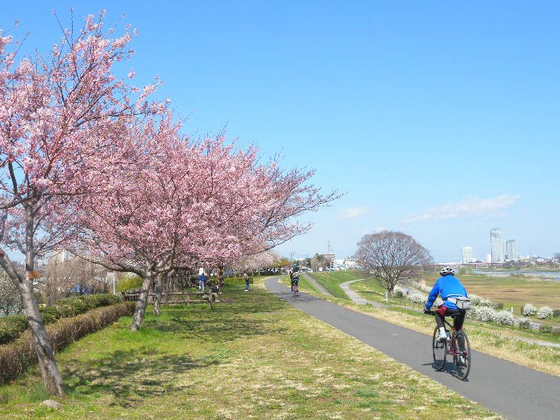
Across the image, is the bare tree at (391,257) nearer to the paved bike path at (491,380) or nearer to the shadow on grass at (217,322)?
the shadow on grass at (217,322)

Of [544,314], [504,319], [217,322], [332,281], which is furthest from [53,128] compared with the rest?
[332,281]

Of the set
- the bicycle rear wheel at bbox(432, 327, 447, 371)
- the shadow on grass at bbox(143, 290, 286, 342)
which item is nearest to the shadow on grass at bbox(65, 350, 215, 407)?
the shadow on grass at bbox(143, 290, 286, 342)

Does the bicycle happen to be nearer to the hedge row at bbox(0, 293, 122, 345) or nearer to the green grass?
the hedge row at bbox(0, 293, 122, 345)

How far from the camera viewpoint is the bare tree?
2940 inches

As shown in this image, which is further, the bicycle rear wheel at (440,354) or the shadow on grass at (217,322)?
the shadow on grass at (217,322)

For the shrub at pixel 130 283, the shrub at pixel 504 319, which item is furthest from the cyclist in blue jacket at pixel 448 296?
the shrub at pixel 130 283

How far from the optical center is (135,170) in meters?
12.9

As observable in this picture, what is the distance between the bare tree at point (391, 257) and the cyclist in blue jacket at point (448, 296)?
6340 centimetres

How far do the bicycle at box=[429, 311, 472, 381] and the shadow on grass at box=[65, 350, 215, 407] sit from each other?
16.7 feet

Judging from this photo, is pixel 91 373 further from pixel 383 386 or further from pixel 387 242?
pixel 387 242

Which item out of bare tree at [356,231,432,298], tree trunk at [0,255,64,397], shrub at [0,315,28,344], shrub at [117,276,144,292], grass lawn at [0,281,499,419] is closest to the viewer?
grass lawn at [0,281,499,419]

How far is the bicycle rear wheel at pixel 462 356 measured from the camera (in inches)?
390

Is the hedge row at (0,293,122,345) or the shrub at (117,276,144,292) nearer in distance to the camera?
the hedge row at (0,293,122,345)

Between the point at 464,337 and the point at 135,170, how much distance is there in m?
8.15
